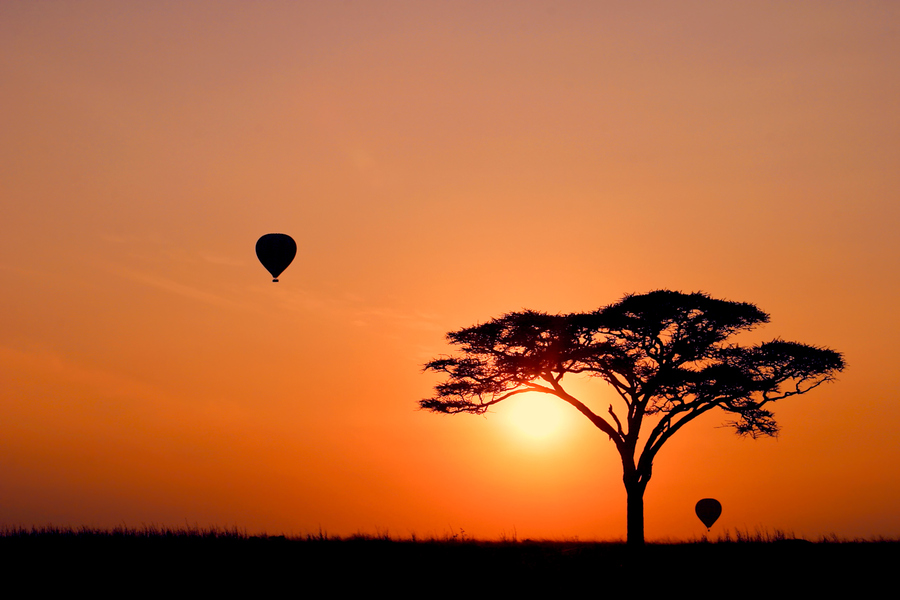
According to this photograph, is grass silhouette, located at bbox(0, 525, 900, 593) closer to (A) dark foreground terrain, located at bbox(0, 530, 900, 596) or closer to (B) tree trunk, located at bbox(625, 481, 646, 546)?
(A) dark foreground terrain, located at bbox(0, 530, 900, 596)

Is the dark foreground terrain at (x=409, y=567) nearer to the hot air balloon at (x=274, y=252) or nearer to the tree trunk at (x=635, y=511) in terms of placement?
the tree trunk at (x=635, y=511)

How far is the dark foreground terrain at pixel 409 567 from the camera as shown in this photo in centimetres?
2019

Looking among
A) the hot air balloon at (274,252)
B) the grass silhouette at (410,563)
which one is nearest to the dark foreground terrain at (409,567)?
the grass silhouette at (410,563)

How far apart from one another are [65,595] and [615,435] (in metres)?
22.6

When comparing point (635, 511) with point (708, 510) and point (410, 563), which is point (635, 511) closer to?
point (410, 563)

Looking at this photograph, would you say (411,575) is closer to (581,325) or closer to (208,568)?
(208,568)

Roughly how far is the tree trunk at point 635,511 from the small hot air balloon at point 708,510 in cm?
1857

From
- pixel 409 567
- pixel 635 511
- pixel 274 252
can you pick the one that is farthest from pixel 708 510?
pixel 409 567

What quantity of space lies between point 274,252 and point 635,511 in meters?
21.6

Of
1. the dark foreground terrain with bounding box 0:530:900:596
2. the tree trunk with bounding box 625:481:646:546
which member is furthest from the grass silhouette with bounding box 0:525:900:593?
the tree trunk with bounding box 625:481:646:546

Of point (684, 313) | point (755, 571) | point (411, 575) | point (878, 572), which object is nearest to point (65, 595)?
point (411, 575)

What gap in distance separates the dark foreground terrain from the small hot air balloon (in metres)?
23.8

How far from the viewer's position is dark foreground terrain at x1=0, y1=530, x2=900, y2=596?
20.2m

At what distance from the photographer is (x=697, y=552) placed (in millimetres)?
26906
